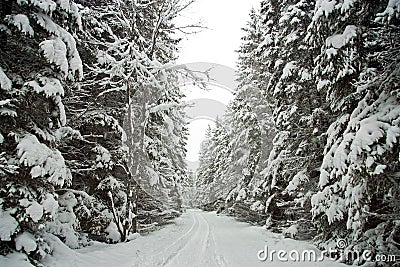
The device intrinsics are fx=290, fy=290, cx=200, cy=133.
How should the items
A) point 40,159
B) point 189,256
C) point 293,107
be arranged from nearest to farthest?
point 40,159 < point 189,256 < point 293,107

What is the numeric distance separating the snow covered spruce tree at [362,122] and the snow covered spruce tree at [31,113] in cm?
656

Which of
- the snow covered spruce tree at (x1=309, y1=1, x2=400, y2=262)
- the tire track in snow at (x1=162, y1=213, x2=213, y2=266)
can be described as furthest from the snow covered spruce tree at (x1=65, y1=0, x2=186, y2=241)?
the snow covered spruce tree at (x1=309, y1=1, x2=400, y2=262)

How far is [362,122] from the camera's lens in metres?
6.09

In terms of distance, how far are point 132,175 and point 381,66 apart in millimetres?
9891

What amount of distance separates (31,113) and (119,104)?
6232 millimetres

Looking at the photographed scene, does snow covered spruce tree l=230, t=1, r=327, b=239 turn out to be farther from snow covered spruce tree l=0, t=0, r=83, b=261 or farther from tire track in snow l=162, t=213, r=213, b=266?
snow covered spruce tree l=0, t=0, r=83, b=261

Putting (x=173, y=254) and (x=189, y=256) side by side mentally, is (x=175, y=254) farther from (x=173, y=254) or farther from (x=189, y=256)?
(x=189, y=256)

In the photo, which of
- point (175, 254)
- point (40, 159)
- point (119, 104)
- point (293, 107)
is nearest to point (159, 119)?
point (119, 104)

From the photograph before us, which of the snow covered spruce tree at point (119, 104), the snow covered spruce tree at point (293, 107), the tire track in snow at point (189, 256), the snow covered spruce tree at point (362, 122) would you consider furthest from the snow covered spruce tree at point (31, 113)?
the snow covered spruce tree at point (293, 107)

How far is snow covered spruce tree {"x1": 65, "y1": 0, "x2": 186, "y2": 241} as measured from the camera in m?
10.9

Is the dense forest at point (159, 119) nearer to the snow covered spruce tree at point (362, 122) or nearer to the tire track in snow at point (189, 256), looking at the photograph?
the snow covered spruce tree at point (362, 122)

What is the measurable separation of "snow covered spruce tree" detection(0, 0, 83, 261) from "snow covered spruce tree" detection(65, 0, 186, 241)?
2681 mm

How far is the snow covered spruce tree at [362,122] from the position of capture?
586 cm

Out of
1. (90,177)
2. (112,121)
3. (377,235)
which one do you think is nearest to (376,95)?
(377,235)
